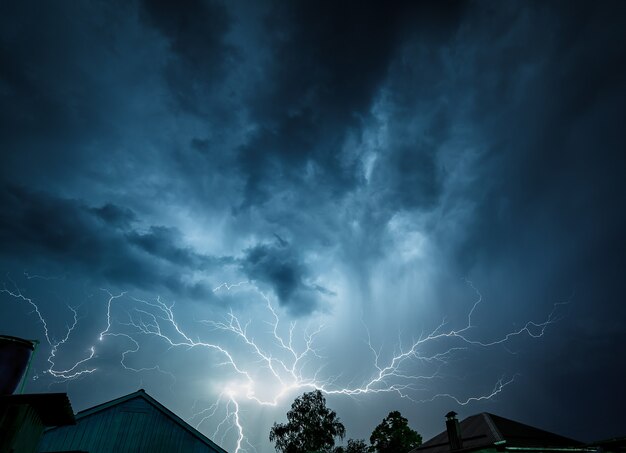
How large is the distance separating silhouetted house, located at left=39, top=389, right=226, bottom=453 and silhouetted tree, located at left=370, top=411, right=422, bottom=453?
76.4 ft

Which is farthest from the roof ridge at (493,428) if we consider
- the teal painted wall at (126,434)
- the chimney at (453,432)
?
the teal painted wall at (126,434)

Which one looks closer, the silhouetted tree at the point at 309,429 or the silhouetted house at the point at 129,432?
the silhouetted house at the point at 129,432

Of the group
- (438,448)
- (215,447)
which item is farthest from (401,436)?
(215,447)

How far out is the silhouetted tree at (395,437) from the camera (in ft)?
94.9

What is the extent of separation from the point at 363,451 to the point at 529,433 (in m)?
24.0

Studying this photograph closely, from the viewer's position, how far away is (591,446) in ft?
20.8

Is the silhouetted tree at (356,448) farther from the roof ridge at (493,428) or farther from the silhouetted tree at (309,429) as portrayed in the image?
the roof ridge at (493,428)


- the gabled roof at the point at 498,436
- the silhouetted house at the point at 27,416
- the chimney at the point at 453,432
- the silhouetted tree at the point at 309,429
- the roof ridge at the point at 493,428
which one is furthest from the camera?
the silhouetted tree at the point at 309,429

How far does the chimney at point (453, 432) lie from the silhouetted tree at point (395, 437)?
2172 centimetres

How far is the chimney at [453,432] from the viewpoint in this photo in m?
10.9

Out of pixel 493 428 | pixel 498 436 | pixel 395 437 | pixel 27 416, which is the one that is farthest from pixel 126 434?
pixel 395 437

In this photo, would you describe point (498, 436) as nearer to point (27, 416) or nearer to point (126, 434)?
point (27, 416)

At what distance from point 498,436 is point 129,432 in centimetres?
1399

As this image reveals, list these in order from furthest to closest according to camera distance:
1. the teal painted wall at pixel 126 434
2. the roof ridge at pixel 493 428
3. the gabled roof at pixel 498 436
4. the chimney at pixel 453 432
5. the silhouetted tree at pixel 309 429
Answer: the silhouetted tree at pixel 309 429
the teal painted wall at pixel 126 434
the chimney at pixel 453 432
the gabled roof at pixel 498 436
the roof ridge at pixel 493 428
